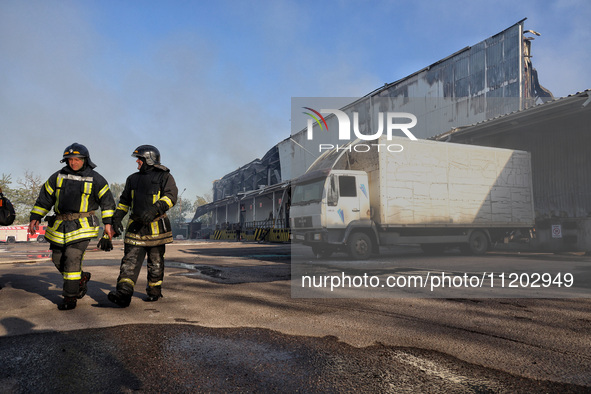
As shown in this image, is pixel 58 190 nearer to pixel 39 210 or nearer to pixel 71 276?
pixel 39 210

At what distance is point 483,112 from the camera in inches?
801

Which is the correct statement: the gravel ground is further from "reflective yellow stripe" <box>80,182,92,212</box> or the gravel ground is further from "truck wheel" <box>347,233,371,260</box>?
"truck wheel" <box>347,233,371,260</box>

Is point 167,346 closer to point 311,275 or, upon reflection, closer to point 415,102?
point 311,275

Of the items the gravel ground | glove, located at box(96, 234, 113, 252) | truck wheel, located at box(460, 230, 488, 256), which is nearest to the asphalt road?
A: the gravel ground

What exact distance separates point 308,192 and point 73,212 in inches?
296

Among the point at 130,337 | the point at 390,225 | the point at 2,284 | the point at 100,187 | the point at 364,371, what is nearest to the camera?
Result: the point at 364,371

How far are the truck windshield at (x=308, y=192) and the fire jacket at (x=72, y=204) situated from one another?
22.6ft

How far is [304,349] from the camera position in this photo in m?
2.76

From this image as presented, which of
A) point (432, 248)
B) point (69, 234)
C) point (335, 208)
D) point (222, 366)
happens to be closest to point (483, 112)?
point (432, 248)

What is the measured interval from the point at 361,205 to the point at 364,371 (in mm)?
8678

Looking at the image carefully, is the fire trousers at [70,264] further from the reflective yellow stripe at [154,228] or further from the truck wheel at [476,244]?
the truck wheel at [476,244]

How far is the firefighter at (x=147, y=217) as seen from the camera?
4.34 m

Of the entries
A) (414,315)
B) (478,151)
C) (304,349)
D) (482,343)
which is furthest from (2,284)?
(478,151)

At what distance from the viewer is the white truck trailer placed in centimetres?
1068
